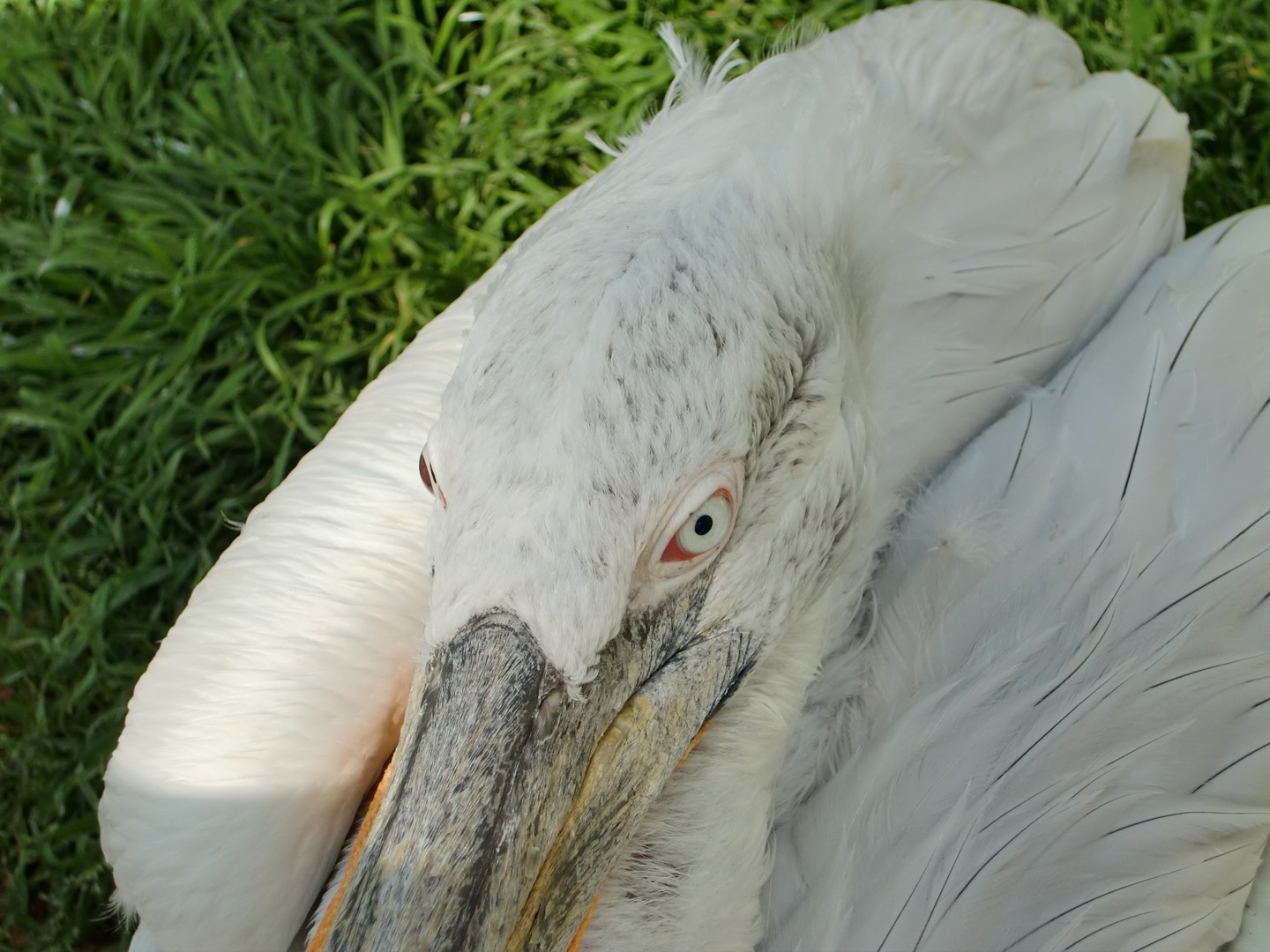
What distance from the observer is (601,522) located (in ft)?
4.45

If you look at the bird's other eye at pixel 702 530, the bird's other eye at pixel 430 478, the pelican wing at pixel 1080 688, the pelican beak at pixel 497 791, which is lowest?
the pelican wing at pixel 1080 688

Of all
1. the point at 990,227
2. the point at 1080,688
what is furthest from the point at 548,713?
the point at 990,227

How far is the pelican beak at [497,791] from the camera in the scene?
1.39 metres

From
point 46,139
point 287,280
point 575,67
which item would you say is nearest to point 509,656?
point 287,280

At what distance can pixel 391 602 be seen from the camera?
1.88m

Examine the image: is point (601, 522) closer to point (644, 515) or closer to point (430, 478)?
point (644, 515)

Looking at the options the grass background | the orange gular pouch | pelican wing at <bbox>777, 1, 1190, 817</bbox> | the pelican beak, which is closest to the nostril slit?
the pelican beak

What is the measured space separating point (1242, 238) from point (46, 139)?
8.44ft

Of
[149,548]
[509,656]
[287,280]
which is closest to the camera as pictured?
[509,656]

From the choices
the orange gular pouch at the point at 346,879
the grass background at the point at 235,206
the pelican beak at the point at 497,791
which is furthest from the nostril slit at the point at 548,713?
the grass background at the point at 235,206

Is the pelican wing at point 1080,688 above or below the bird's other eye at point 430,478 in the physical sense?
below

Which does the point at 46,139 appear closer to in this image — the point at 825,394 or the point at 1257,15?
the point at 825,394

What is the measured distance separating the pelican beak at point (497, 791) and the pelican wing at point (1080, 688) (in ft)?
1.35

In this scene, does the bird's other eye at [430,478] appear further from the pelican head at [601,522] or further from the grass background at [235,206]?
the grass background at [235,206]
